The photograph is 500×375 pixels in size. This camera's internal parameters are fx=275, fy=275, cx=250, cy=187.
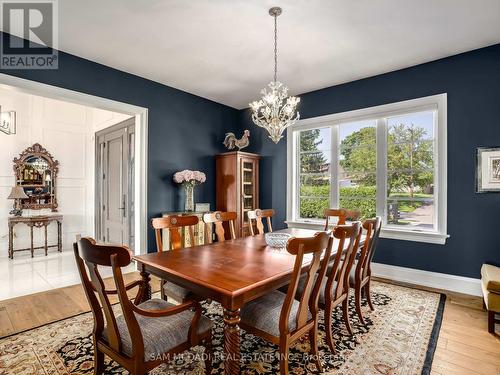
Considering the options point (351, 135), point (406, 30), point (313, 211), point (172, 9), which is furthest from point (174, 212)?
point (406, 30)

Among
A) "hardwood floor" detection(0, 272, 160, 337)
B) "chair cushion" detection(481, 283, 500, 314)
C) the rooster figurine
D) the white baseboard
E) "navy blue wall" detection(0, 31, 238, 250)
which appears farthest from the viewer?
the rooster figurine

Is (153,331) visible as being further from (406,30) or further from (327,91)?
(327,91)

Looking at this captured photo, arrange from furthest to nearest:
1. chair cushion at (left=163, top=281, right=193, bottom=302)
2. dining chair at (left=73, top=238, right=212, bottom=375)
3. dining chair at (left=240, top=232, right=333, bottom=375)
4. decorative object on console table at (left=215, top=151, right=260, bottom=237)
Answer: decorative object on console table at (left=215, top=151, right=260, bottom=237)
chair cushion at (left=163, top=281, right=193, bottom=302)
dining chair at (left=240, top=232, right=333, bottom=375)
dining chair at (left=73, top=238, right=212, bottom=375)

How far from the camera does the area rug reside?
1.90m

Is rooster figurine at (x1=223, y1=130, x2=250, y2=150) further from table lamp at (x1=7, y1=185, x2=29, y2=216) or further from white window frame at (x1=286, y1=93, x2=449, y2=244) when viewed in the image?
table lamp at (x1=7, y1=185, x2=29, y2=216)

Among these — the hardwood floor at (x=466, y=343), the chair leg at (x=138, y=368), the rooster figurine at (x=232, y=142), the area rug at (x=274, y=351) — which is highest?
the rooster figurine at (x=232, y=142)

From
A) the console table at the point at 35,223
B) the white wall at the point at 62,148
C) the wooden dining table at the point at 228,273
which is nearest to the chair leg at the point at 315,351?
the wooden dining table at the point at 228,273

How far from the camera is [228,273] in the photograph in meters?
1.76

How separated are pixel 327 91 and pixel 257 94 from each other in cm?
117

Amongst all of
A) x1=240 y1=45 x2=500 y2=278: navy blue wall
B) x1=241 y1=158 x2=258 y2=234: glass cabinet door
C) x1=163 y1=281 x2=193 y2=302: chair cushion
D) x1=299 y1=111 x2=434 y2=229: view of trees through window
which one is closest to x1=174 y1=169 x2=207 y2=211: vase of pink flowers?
x1=241 y1=158 x2=258 y2=234: glass cabinet door

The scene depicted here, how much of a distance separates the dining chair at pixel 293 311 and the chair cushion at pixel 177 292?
0.56 metres

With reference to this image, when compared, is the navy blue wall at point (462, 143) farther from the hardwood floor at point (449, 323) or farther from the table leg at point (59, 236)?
the table leg at point (59, 236)

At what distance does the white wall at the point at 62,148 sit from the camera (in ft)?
16.0

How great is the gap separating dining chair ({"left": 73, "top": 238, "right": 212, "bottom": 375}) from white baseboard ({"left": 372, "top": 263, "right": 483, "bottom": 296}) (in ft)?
9.90
